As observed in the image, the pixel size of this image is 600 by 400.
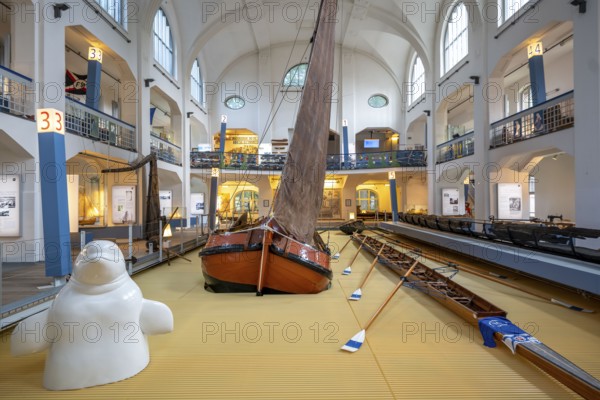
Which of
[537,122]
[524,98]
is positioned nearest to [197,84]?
[537,122]

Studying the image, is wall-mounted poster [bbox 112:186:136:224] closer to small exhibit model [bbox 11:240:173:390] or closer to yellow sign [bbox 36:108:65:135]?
yellow sign [bbox 36:108:65:135]

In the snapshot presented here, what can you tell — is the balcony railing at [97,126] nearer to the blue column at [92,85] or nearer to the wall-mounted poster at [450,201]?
the blue column at [92,85]

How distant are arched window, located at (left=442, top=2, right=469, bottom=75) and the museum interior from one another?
0.31 feet

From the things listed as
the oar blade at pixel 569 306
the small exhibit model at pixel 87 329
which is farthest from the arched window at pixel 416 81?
the small exhibit model at pixel 87 329

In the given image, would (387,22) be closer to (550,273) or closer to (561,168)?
(561,168)

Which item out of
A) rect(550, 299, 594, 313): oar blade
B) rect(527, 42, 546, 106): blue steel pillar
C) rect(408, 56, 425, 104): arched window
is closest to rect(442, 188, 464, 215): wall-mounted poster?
rect(408, 56, 425, 104): arched window

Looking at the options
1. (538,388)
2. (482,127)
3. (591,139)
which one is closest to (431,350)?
(538,388)

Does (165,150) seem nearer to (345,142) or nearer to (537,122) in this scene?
(345,142)

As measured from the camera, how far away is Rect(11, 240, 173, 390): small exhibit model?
2.34m

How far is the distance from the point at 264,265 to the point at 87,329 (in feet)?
8.52

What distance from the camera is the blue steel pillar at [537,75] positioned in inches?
397

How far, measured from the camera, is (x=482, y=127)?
13047mm

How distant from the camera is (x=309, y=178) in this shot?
5680mm

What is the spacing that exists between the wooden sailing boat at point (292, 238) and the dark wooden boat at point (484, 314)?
5.49ft
